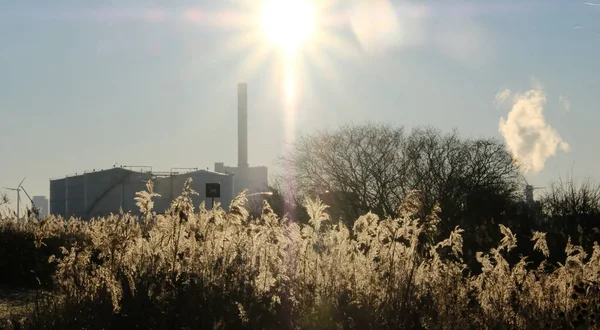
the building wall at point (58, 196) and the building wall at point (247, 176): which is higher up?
the building wall at point (247, 176)

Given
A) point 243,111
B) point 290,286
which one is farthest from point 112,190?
point 290,286

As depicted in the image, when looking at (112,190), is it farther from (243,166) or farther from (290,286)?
(290,286)

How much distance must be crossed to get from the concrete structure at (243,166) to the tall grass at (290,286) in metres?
80.2

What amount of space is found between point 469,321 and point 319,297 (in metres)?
1.46

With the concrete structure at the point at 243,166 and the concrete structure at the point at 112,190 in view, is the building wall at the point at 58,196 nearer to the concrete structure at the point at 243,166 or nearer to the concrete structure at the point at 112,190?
the concrete structure at the point at 112,190

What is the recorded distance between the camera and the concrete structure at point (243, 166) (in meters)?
104

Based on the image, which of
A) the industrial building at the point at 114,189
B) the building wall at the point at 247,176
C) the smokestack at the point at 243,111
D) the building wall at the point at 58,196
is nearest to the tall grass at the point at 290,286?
the industrial building at the point at 114,189

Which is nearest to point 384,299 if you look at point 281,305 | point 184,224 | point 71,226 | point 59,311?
point 281,305

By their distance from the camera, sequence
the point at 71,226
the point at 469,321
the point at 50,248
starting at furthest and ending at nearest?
the point at 71,226 < the point at 50,248 < the point at 469,321

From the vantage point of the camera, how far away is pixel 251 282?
839 centimetres

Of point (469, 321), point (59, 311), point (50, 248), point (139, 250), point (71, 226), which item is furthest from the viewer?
point (71, 226)

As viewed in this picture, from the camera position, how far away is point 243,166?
376 ft

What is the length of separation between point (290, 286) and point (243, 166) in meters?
106

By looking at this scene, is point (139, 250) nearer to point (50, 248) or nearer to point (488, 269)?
point (488, 269)
